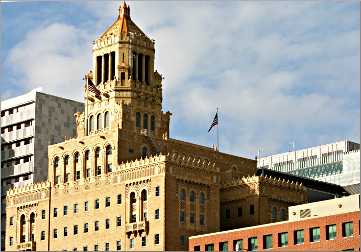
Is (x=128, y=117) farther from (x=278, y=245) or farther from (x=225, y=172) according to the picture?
(x=278, y=245)

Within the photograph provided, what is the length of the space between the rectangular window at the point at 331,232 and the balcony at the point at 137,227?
1073 inches

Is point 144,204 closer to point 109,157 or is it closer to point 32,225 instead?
point 109,157

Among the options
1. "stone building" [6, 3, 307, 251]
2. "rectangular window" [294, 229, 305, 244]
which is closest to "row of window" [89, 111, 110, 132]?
"stone building" [6, 3, 307, 251]

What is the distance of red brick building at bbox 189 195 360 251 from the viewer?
135500 millimetres

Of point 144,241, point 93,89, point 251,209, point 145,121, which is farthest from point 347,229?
point 93,89

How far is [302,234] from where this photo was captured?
462 feet

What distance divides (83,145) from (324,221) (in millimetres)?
43378

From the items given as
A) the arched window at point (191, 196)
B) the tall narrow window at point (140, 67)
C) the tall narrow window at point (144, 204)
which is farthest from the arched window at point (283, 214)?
the tall narrow window at point (140, 67)

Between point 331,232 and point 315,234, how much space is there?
2.67 meters

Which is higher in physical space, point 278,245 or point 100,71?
point 100,71

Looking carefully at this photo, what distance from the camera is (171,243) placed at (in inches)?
5930

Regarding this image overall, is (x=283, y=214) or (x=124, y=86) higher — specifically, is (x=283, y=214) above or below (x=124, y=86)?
below

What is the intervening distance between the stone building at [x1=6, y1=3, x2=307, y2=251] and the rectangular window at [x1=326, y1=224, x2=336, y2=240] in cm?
2246

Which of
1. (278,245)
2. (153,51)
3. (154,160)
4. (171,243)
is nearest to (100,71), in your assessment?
(153,51)
